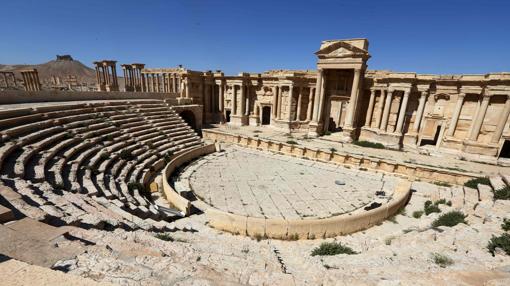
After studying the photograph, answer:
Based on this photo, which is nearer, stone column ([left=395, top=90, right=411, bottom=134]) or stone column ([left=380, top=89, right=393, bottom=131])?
stone column ([left=395, top=90, right=411, bottom=134])

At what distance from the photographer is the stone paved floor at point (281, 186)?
1056cm

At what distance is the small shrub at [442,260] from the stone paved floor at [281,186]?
189 inches

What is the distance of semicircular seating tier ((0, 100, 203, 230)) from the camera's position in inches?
237

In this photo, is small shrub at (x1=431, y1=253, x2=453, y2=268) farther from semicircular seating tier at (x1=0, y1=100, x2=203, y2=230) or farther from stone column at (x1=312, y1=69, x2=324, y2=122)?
stone column at (x1=312, y1=69, x2=324, y2=122)

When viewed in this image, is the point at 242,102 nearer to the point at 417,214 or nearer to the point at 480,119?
the point at 480,119

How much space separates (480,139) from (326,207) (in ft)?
52.4

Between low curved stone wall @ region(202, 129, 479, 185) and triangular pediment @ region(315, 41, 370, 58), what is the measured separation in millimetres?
9236

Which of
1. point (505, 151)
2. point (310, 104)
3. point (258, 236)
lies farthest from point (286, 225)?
point (505, 151)

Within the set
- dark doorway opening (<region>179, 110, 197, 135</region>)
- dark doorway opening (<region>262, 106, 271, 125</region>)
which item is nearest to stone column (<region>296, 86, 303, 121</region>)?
dark doorway opening (<region>262, 106, 271, 125</region>)

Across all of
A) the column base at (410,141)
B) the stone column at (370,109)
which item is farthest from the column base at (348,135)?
the column base at (410,141)

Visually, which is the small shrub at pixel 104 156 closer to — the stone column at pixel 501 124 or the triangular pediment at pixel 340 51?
the triangular pediment at pixel 340 51

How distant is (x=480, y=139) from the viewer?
1783cm

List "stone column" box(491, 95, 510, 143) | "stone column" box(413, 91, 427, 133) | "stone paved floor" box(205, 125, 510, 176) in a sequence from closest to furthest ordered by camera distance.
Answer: "stone paved floor" box(205, 125, 510, 176)
"stone column" box(491, 95, 510, 143)
"stone column" box(413, 91, 427, 133)

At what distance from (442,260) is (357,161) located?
11478 mm
